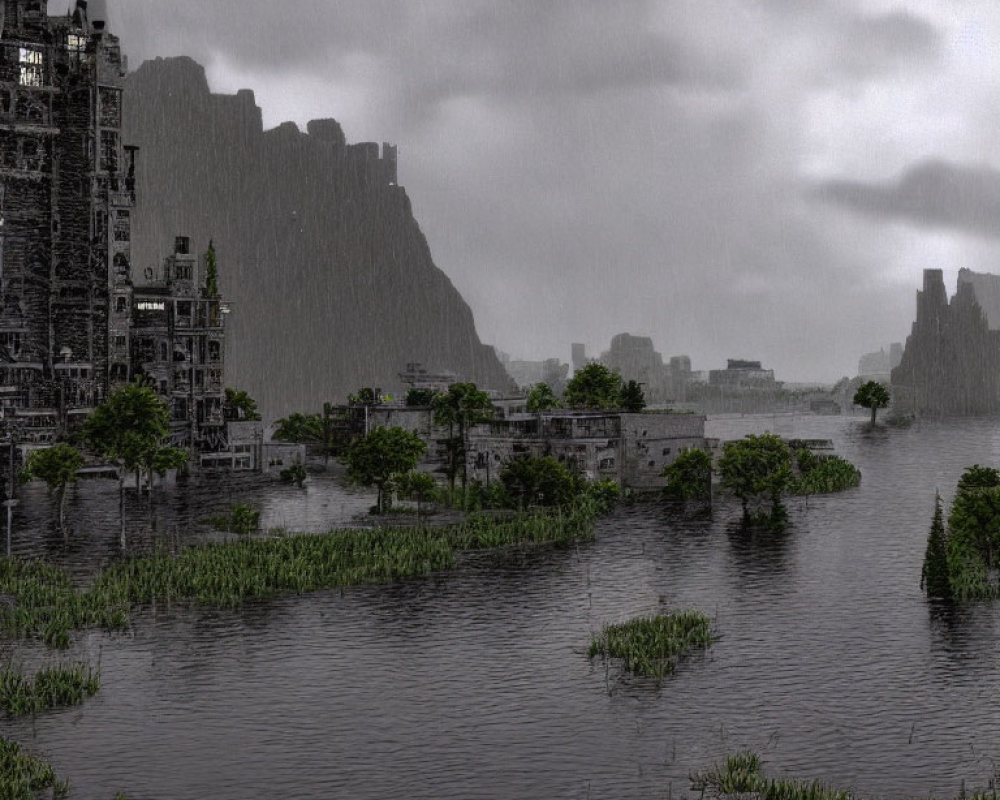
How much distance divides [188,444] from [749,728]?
137396 millimetres

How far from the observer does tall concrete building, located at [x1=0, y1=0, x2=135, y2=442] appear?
161250 mm

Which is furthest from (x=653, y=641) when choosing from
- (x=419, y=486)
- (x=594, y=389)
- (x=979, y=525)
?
(x=594, y=389)

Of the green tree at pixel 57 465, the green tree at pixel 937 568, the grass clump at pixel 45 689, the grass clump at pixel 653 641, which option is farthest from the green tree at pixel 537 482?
the grass clump at pixel 45 689

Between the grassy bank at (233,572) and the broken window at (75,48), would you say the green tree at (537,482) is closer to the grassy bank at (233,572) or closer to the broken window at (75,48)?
the grassy bank at (233,572)

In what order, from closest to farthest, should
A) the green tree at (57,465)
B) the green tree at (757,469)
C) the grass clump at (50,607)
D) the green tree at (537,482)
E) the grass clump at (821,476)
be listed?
the grass clump at (50,607), the green tree at (537,482), the green tree at (57,465), the green tree at (757,469), the grass clump at (821,476)

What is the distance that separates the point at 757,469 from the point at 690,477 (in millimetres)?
16038

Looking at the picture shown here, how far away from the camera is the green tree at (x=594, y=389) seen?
186000 mm

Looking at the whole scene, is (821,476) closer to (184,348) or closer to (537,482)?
(537,482)

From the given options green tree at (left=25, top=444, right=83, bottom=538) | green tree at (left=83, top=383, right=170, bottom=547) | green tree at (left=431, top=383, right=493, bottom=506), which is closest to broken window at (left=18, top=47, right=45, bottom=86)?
green tree at (left=25, top=444, right=83, bottom=538)

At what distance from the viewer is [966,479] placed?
105m

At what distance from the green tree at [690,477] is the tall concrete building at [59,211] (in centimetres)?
8539

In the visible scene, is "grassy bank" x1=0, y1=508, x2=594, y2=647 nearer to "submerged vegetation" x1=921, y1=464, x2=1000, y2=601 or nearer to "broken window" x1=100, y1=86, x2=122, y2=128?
"submerged vegetation" x1=921, y1=464, x2=1000, y2=601

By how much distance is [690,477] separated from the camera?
447 feet

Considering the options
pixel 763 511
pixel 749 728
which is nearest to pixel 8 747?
pixel 749 728
